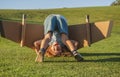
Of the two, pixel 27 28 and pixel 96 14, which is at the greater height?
pixel 27 28

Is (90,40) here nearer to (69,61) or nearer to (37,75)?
(69,61)

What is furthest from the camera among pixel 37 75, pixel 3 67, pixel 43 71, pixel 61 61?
pixel 61 61

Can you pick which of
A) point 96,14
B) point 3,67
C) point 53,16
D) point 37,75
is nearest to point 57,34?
point 53,16

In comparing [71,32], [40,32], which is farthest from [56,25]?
[71,32]

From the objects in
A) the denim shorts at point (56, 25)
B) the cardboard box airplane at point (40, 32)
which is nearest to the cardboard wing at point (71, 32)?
the cardboard box airplane at point (40, 32)

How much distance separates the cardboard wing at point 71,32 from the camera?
1120 cm

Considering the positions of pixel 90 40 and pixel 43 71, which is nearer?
pixel 43 71

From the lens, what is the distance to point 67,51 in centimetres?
1105

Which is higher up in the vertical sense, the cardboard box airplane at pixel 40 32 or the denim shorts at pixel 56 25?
the denim shorts at pixel 56 25

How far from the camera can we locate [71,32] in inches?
462

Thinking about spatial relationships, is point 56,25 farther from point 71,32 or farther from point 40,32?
point 71,32

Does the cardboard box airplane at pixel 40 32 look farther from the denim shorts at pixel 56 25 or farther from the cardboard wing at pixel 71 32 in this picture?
the denim shorts at pixel 56 25

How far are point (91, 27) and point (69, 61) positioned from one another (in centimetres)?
171

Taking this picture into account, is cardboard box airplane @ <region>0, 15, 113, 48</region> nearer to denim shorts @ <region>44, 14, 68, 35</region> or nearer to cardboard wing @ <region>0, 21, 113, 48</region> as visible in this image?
cardboard wing @ <region>0, 21, 113, 48</region>
